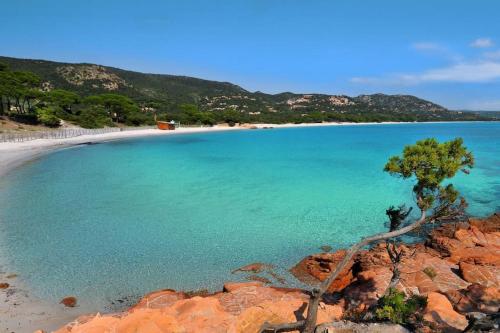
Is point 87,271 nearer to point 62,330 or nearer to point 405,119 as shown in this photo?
point 62,330

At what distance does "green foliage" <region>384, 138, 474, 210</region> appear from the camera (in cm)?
739

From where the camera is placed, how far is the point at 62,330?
7.87m

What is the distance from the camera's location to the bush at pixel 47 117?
61.7 m

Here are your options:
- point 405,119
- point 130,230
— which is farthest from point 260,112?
point 130,230

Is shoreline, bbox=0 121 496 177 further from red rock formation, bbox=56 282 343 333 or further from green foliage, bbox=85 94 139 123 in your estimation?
red rock formation, bbox=56 282 343 333

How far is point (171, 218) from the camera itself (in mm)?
18781

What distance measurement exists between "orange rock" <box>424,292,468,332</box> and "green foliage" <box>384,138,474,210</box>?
7.78 feet

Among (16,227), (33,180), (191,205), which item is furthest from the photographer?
(33,180)

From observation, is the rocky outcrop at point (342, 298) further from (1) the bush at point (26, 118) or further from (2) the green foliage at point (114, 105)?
(2) the green foliage at point (114, 105)

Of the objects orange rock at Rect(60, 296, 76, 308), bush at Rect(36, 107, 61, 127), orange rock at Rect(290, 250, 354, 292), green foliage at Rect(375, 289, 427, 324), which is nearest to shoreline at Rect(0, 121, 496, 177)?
bush at Rect(36, 107, 61, 127)

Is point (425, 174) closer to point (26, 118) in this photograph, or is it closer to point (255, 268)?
point (255, 268)

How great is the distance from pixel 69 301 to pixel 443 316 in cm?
995

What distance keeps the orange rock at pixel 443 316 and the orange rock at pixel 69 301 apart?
9280 millimetres

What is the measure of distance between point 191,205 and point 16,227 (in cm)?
911
